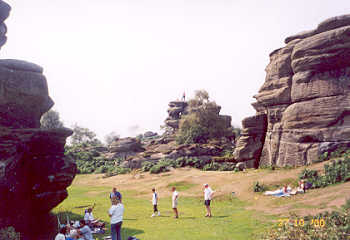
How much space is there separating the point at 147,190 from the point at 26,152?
2030cm

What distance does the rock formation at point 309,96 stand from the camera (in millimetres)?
27953

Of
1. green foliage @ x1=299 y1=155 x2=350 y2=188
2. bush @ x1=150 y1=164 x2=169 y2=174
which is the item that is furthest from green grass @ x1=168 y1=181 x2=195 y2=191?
green foliage @ x1=299 y1=155 x2=350 y2=188

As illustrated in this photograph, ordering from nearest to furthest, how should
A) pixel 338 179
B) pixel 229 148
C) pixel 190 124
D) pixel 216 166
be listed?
pixel 338 179 → pixel 216 166 → pixel 229 148 → pixel 190 124

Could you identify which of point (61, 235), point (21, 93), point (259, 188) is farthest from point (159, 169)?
point (61, 235)

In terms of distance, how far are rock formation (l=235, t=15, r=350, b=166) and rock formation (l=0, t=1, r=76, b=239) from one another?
2318 centimetres

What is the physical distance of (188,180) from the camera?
35.0m

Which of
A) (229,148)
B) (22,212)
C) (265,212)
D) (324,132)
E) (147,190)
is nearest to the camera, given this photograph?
(22,212)

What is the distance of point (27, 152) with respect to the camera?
14.8 m

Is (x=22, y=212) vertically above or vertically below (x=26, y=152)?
below

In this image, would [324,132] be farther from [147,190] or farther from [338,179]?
[147,190]

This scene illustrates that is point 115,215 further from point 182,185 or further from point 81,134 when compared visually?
point 81,134

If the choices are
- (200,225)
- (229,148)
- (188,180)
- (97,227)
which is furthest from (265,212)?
(229,148)

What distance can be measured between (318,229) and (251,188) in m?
14.2

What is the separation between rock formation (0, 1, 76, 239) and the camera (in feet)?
43.2
